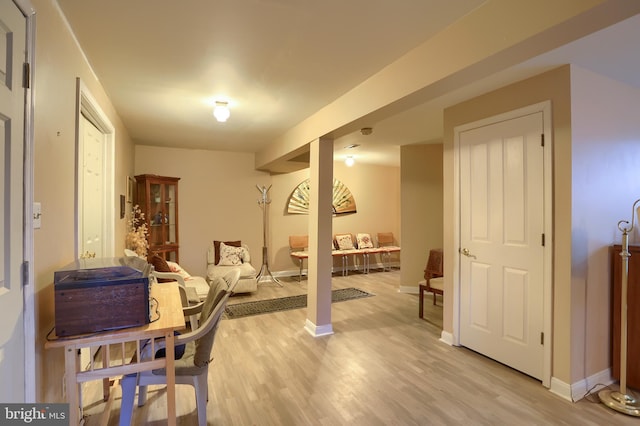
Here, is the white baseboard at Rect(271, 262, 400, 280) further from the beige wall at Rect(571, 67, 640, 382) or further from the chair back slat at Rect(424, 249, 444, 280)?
the beige wall at Rect(571, 67, 640, 382)

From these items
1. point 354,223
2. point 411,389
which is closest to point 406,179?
point 354,223

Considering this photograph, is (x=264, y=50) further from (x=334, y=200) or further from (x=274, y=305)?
(x=334, y=200)

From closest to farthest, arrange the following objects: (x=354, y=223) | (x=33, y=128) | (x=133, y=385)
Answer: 1. (x=33, y=128)
2. (x=133, y=385)
3. (x=354, y=223)

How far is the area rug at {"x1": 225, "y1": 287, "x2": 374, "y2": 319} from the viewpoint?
416 centimetres

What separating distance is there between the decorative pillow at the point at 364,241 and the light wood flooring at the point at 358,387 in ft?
11.1

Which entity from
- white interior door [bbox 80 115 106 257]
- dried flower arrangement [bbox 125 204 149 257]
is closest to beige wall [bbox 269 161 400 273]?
dried flower arrangement [bbox 125 204 149 257]

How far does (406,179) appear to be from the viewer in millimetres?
5312

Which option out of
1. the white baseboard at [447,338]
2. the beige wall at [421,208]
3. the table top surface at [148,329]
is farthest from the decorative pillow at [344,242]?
the table top surface at [148,329]

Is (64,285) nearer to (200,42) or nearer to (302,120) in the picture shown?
(200,42)

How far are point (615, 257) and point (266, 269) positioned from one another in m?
4.79

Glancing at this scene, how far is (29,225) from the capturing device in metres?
1.32

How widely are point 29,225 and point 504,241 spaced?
313 centimetres

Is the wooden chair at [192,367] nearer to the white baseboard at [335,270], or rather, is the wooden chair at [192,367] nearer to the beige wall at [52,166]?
the beige wall at [52,166]

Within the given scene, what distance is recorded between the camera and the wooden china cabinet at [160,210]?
474 cm
